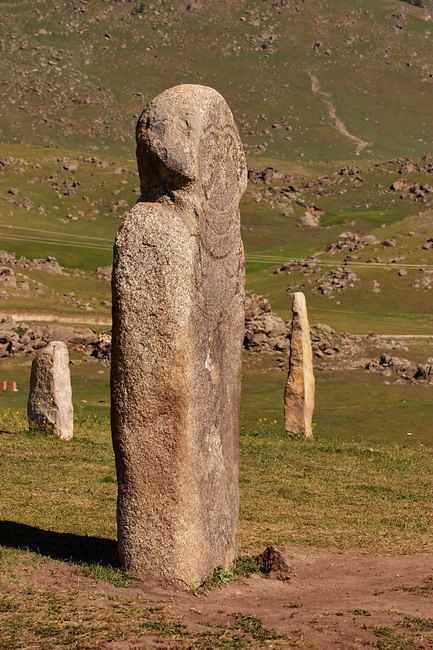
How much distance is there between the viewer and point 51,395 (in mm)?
25547

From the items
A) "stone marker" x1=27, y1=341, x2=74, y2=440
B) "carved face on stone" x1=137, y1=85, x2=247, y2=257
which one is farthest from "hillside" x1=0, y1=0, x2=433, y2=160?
"carved face on stone" x1=137, y1=85, x2=247, y2=257

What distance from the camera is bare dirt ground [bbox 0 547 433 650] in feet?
36.5

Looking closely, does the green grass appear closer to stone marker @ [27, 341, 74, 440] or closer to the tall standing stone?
stone marker @ [27, 341, 74, 440]

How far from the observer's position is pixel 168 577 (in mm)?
13023

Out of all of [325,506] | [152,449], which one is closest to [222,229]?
[152,449]

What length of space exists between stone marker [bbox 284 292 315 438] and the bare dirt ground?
13.5 meters

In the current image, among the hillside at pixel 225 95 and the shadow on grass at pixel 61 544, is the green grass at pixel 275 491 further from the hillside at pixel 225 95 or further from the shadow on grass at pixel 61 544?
the hillside at pixel 225 95

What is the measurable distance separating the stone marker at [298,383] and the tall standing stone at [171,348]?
1451 centimetres

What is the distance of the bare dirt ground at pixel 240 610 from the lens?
1112cm

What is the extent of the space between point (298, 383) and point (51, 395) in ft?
18.8

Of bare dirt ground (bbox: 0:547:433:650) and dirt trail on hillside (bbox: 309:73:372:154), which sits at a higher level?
dirt trail on hillside (bbox: 309:73:372:154)

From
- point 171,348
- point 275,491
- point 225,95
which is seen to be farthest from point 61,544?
point 225,95

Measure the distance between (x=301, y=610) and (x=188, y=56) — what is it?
617ft

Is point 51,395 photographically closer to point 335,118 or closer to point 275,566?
point 275,566
